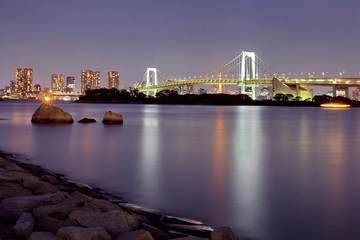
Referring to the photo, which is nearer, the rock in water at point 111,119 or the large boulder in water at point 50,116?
the large boulder in water at point 50,116

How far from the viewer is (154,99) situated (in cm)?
10569

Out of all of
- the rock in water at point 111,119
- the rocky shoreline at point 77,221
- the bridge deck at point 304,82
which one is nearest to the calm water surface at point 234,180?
the rocky shoreline at point 77,221

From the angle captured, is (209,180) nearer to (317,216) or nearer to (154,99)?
(317,216)

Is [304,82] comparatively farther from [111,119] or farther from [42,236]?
[42,236]

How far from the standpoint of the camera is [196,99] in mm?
101500

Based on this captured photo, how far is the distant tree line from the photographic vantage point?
254 ft

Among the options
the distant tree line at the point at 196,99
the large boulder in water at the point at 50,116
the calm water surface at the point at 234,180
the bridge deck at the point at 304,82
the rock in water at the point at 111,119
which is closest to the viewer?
the calm water surface at the point at 234,180

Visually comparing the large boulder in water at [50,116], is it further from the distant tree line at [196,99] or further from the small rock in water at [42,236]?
the distant tree line at [196,99]

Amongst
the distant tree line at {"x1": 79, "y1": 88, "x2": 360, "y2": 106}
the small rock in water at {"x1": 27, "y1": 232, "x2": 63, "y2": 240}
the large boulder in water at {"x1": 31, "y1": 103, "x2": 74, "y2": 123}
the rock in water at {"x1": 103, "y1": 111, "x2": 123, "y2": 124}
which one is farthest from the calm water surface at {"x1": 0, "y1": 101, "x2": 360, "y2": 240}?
the distant tree line at {"x1": 79, "y1": 88, "x2": 360, "y2": 106}

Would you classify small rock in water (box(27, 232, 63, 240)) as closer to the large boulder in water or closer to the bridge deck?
the large boulder in water

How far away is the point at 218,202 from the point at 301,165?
13.6ft

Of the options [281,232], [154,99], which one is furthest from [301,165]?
[154,99]

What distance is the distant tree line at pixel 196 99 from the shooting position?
77.4 meters

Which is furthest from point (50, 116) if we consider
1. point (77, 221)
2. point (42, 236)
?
point (42, 236)
